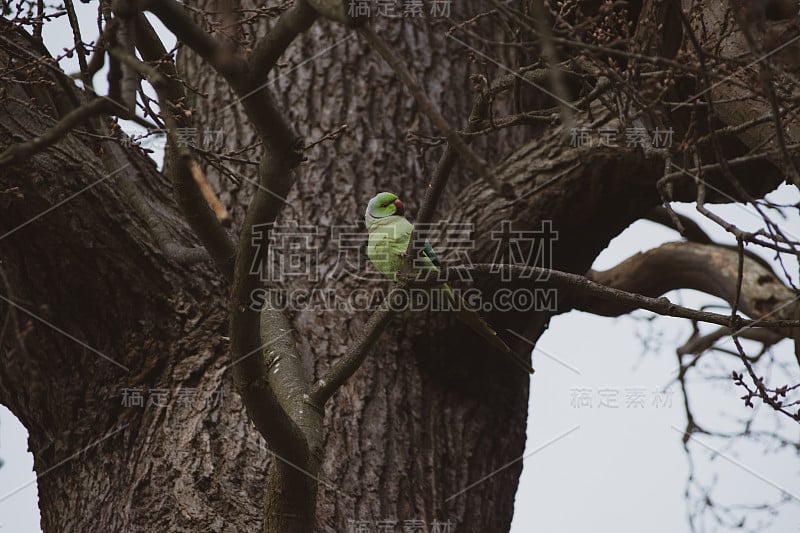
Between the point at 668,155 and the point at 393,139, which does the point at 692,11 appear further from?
the point at 393,139

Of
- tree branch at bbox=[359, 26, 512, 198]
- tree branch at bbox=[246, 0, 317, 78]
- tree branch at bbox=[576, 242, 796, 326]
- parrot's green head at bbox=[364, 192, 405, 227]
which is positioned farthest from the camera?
tree branch at bbox=[576, 242, 796, 326]

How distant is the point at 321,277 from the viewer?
372 centimetres

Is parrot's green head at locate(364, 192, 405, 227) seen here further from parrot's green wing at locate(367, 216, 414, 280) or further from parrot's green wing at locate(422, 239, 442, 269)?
parrot's green wing at locate(422, 239, 442, 269)

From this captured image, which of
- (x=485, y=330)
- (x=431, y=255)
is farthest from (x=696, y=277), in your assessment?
(x=431, y=255)

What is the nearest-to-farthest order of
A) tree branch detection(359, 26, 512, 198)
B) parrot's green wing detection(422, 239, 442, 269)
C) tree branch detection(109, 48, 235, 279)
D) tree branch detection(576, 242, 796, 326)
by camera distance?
1. tree branch detection(359, 26, 512, 198)
2. tree branch detection(109, 48, 235, 279)
3. parrot's green wing detection(422, 239, 442, 269)
4. tree branch detection(576, 242, 796, 326)

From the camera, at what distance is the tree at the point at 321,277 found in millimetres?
2629

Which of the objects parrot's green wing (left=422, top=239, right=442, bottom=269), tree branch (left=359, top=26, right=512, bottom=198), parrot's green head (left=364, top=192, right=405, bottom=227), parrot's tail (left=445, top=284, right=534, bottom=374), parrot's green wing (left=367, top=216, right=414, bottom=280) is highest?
parrot's green head (left=364, top=192, right=405, bottom=227)

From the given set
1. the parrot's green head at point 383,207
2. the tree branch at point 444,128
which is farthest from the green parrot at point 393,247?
the tree branch at point 444,128

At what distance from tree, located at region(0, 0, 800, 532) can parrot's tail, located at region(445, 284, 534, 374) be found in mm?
90

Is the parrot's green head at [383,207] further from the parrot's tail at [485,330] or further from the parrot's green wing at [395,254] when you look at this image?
the parrot's tail at [485,330]

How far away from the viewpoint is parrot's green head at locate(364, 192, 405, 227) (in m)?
3.71

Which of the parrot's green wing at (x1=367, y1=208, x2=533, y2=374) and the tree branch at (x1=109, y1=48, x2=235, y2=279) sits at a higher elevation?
the parrot's green wing at (x1=367, y1=208, x2=533, y2=374)

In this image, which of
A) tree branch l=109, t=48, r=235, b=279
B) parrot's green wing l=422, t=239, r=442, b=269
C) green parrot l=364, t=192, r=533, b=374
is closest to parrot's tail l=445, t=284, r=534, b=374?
green parrot l=364, t=192, r=533, b=374

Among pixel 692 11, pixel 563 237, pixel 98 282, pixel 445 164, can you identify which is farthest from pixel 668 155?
pixel 98 282
